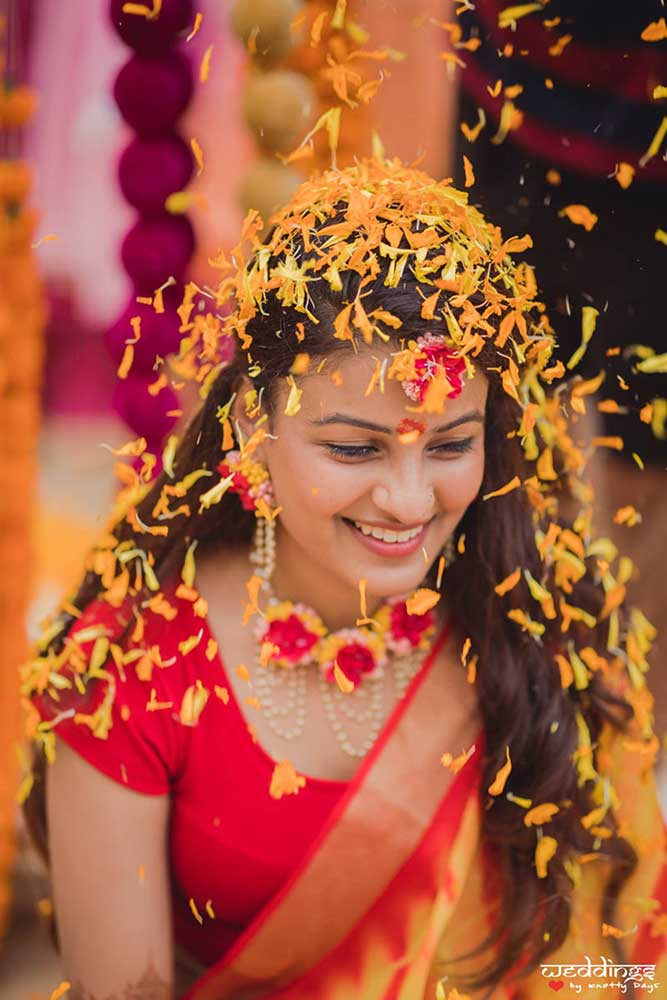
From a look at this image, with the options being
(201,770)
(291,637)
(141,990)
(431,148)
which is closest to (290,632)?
(291,637)

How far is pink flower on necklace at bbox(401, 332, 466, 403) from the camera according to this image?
90cm

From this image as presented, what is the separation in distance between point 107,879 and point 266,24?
2.81ft

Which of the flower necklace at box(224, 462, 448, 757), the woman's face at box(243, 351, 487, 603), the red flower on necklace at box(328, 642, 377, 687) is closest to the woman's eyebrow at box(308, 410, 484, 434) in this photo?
the woman's face at box(243, 351, 487, 603)

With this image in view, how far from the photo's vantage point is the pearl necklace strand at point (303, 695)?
3.58 ft

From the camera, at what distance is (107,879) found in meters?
1.06

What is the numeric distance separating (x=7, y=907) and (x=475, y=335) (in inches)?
41.7

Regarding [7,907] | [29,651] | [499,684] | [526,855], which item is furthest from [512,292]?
[7,907]

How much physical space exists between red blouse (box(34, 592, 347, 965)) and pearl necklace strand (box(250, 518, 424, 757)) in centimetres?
3

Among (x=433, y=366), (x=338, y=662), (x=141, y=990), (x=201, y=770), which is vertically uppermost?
(x=433, y=366)

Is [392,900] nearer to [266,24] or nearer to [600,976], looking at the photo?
[600,976]

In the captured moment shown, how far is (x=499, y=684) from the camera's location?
1.12 meters

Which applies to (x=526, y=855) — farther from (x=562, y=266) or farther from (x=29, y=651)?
(x=29, y=651)

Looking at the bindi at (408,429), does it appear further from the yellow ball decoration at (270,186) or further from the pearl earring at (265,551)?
the yellow ball decoration at (270,186)

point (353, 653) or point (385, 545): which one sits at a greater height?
point (385, 545)
